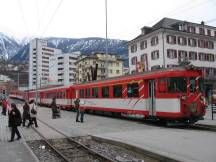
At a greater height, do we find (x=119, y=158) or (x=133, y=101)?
(x=133, y=101)

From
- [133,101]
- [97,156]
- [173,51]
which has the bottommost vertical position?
[97,156]

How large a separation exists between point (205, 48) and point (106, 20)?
2960 cm

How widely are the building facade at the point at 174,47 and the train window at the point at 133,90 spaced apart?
102 feet

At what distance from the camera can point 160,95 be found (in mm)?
18391

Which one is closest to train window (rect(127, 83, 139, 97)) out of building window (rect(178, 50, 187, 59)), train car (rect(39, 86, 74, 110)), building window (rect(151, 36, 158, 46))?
train car (rect(39, 86, 74, 110))

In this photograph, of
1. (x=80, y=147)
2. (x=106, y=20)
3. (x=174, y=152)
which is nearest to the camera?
(x=174, y=152)

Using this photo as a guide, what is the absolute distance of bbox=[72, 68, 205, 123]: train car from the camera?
57.0 ft

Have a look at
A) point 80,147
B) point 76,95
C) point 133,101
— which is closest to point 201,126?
point 133,101

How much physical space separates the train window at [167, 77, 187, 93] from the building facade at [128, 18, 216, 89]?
34.8 meters

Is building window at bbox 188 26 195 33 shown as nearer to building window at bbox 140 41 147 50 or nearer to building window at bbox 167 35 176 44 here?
building window at bbox 167 35 176 44

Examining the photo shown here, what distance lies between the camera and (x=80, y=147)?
41.7 feet

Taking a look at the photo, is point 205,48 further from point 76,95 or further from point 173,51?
point 76,95

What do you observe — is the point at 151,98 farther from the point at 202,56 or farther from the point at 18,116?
the point at 202,56

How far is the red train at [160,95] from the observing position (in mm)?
17391
